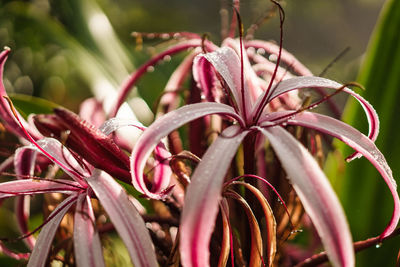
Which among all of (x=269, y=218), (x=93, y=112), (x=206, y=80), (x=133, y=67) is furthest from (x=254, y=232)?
(x=133, y=67)

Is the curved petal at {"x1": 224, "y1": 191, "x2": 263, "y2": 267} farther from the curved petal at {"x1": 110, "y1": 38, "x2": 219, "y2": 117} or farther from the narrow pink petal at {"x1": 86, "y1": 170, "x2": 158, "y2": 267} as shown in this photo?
the curved petal at {"x1": 110, "y1": 38, "x2": 219, "y2": 117}

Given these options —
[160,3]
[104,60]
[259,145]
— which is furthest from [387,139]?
[160,3]

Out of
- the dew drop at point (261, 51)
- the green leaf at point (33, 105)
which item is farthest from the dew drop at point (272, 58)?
the green leaf at point (33, 105)

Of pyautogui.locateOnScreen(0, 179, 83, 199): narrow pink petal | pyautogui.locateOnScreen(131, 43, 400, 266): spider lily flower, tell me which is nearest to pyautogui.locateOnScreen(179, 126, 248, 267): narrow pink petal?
pyautogui.locateOnScreen(131, 43, 400, 266): spider lily flower

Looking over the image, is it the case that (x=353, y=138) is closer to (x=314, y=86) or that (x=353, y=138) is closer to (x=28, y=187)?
(x=314, y=86)

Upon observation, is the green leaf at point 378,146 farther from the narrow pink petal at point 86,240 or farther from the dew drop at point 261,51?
the narrow pink petal at point 86,240

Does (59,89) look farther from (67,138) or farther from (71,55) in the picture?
(67,138)

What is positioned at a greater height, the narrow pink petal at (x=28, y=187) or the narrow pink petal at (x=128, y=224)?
the narrow pink petal at (x=28, y=187)
